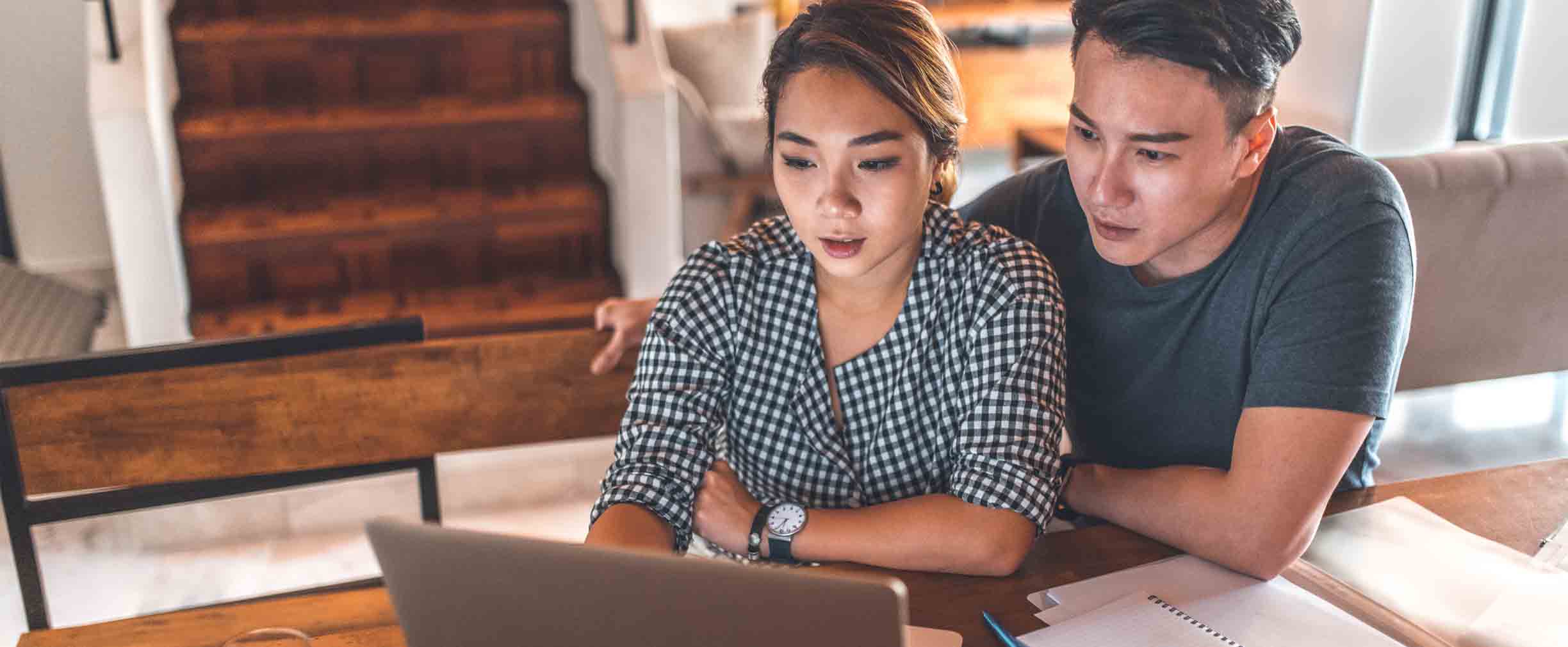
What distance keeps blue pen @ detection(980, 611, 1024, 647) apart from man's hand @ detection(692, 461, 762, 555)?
0.28m

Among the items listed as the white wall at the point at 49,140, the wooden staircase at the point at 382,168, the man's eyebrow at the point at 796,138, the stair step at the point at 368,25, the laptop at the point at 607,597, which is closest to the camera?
the laptop at the point at 607,597

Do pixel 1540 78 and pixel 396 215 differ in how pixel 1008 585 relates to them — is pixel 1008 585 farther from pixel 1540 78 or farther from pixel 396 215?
pixel 1540 78

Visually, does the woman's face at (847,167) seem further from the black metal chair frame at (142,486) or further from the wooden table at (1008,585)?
the black metal chair frame at (142,486)

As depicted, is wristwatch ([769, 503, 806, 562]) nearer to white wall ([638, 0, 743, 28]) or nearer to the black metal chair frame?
the black metal chair frame

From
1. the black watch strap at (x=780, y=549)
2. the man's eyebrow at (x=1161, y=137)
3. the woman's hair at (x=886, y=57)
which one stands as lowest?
the black watch strap at (x=780, y=549)

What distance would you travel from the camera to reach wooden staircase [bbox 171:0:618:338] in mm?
3199

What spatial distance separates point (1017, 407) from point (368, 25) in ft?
8.89

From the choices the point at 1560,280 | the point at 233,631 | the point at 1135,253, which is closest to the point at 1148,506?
the point at 1135,253

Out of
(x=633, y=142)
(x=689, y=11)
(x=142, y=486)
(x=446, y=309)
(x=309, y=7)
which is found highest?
(x=309, y=7)

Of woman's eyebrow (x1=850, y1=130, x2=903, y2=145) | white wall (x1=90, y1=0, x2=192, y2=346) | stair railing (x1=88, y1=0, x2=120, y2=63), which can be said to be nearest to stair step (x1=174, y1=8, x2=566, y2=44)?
white wall (x1=90, y1=0, x2=192, y2=346)

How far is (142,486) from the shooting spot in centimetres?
145

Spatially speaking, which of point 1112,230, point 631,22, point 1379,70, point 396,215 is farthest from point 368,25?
point 1112,230

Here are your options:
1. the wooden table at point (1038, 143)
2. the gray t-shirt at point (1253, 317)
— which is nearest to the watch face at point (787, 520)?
the gray t-shirt at point (1253, 317)

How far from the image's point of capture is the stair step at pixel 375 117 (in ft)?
10.6
